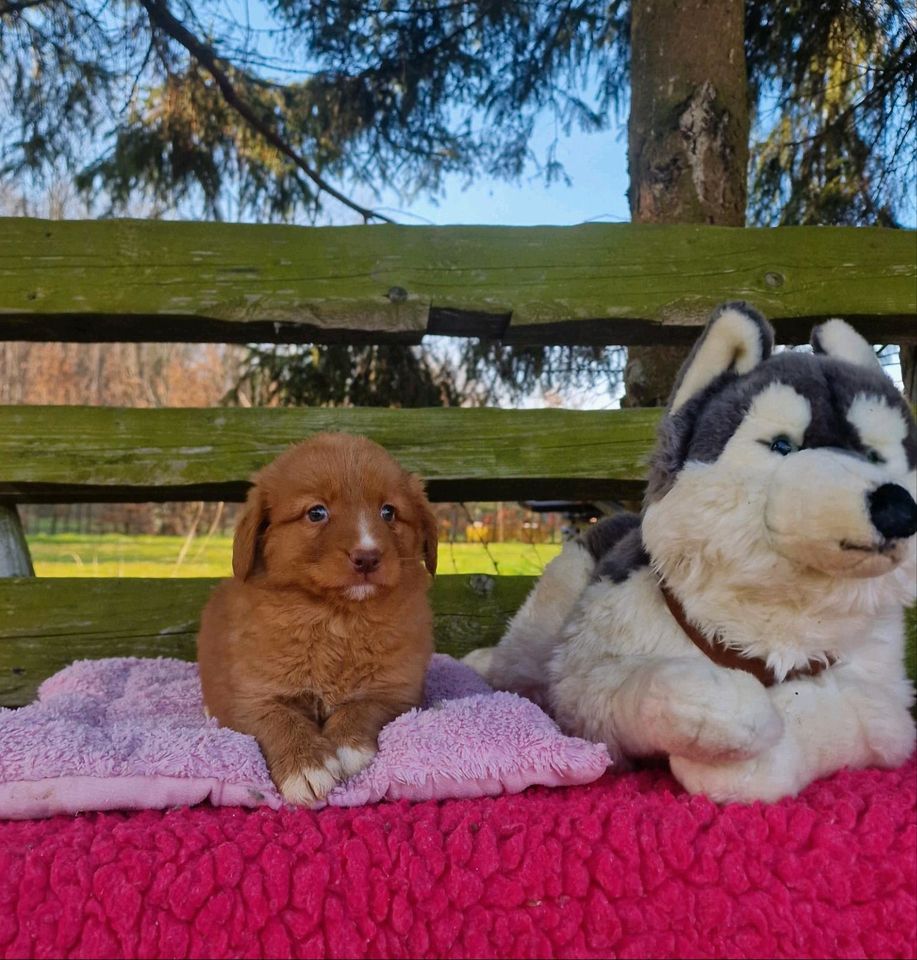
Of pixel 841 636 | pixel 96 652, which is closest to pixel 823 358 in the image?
pixel 841 636

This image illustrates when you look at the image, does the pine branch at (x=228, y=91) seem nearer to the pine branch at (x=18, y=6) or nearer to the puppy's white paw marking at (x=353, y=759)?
the pine branch at (x=18, y=6)

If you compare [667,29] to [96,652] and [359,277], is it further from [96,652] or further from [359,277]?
[96,652]

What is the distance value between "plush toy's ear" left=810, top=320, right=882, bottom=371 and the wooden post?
6.84 feet

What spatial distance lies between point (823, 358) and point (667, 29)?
1.65m

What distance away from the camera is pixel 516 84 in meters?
2.99

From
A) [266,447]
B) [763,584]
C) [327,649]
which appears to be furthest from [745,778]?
[266,447]

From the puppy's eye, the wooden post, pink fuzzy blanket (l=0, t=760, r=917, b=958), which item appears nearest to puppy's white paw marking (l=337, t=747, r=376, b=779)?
pink fuzzy blanket (l=0, t=760, r=917, b=958)

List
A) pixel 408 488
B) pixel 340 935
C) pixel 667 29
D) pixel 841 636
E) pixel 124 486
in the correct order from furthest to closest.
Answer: pixel 667 29, pixel 124 486, pixel 408 488, pixel 841 636, pixel 340 935

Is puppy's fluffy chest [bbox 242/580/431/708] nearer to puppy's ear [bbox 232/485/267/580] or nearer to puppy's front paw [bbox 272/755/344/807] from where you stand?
puppy's ear [bbox 232/485/267/580]

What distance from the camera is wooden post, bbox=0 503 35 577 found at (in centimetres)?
215

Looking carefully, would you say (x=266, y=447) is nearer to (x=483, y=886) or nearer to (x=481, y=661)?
(x=481, y=661)

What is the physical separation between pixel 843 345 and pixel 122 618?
184 cm

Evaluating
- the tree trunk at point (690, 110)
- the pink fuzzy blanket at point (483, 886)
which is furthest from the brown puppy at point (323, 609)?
the tree trunk at point (690, 110)

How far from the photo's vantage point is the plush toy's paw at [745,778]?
1.11 meters
